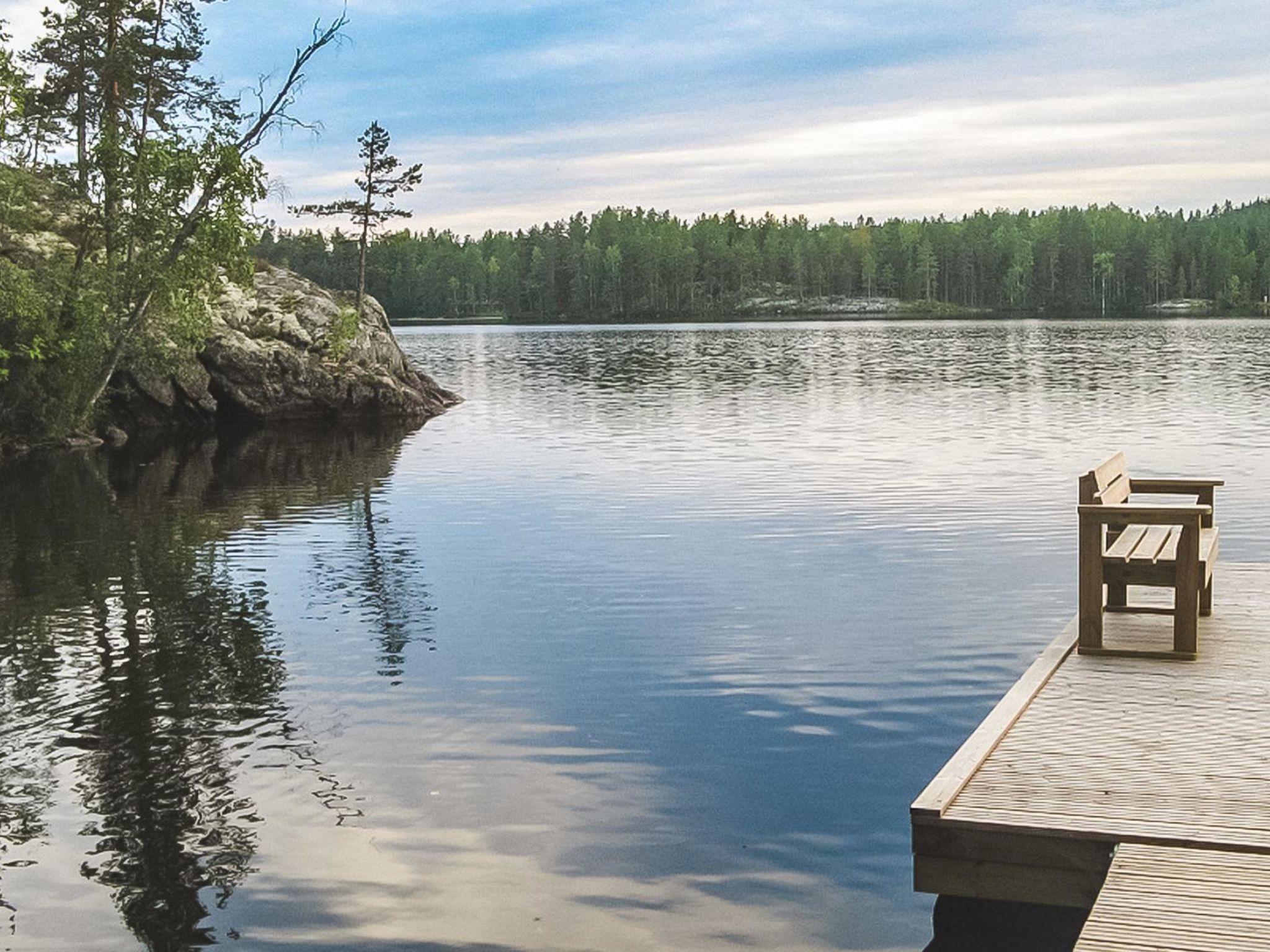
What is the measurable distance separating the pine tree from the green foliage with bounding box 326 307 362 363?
22.7 meters

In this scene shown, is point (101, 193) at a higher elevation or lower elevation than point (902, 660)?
higher

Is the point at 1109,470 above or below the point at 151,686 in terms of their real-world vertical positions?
above

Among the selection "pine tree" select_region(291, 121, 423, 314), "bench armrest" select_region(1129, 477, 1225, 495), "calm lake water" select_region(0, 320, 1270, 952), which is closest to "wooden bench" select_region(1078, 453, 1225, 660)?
"bench armrest" select_region(1129, 477, 1225, 495)

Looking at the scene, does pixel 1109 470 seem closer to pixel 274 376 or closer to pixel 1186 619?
pixel 1186 619

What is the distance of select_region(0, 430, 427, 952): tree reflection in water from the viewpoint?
30.2 feet

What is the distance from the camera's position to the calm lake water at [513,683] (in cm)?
854

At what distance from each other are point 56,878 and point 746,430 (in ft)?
109

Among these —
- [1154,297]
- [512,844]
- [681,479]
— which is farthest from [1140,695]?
[1154,297]

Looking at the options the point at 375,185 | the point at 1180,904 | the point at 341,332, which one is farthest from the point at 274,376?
the point at 1180,904

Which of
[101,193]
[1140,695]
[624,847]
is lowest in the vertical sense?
[624,847]

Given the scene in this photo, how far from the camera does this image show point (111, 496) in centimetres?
2894

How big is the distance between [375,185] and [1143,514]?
68690 mm

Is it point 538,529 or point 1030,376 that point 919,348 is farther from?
point 538,529

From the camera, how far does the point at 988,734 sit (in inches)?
346
